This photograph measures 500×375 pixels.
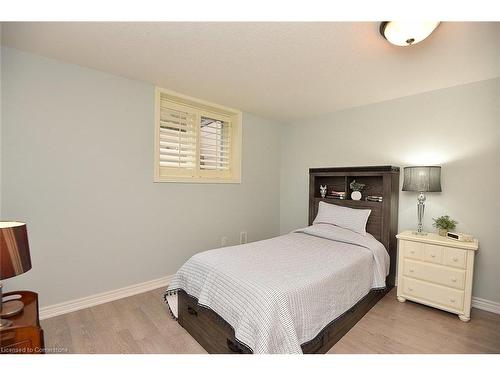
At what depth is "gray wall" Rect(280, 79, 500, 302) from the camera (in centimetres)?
219

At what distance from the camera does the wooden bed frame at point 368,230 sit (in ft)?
4.96

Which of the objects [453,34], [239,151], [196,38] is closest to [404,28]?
[453,34]

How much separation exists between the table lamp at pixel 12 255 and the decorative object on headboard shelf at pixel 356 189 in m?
3.06

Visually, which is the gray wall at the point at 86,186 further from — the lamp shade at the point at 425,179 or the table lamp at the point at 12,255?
the lamp shade at the point at 425,179

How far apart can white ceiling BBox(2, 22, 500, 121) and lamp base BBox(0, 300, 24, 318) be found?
1752mm

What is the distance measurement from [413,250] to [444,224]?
1.34ft

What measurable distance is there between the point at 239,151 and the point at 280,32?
1911mm

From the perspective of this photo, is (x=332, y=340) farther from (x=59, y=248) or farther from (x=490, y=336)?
(x=59, y=248)

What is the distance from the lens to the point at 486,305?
2.20 metres

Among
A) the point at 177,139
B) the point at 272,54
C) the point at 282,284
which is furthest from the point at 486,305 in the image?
the point at 177,139

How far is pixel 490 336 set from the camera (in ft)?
5.93

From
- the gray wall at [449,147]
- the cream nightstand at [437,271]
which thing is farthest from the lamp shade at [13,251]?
the gray wall at [449,147]

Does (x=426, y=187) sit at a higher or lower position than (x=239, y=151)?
lower

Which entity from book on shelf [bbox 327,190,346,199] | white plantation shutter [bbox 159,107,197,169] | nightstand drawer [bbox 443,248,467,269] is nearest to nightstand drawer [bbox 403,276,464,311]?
nightstand drawer [bbox 443,248,467,269]
